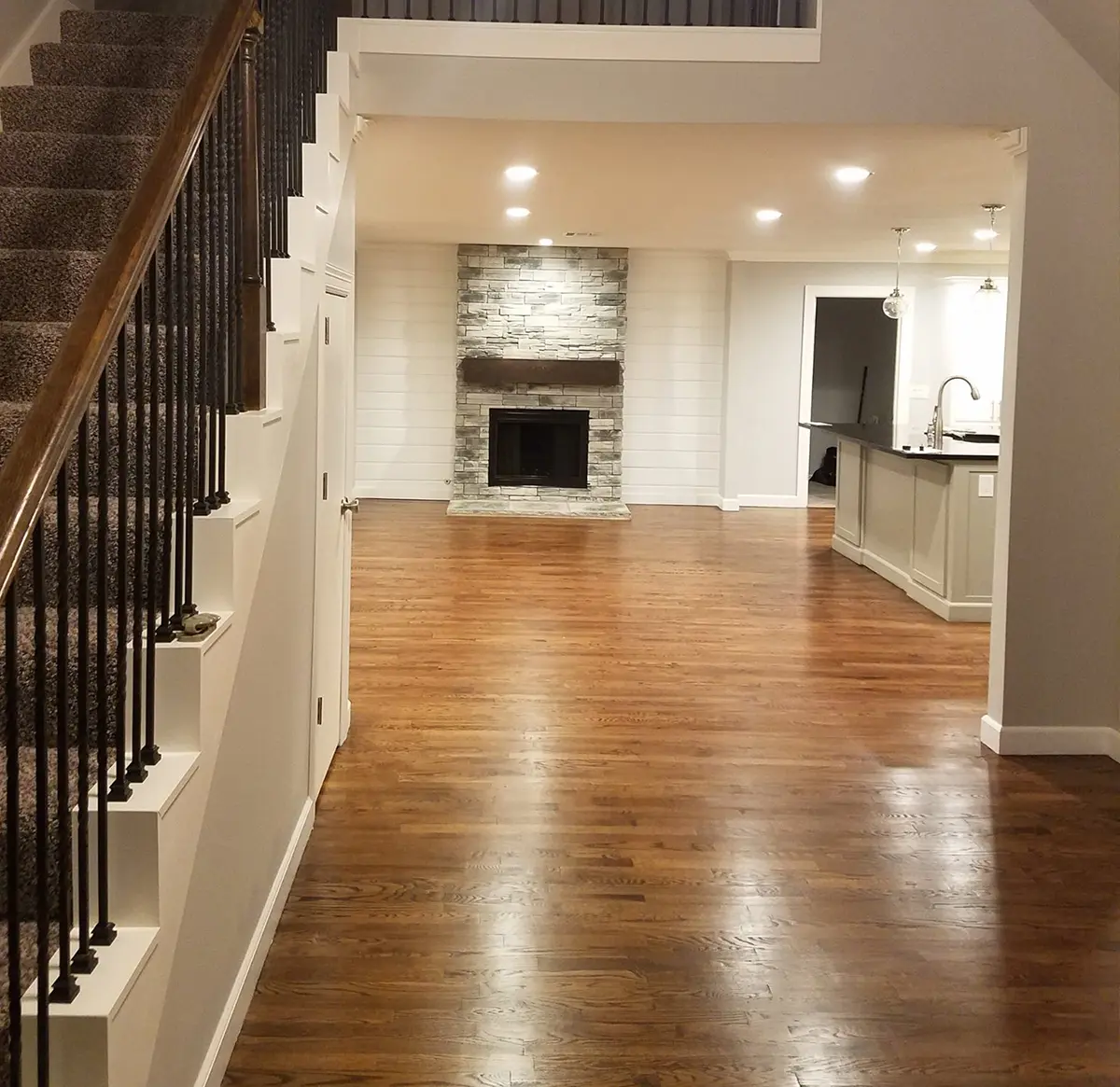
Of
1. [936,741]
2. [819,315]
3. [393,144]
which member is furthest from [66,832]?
[819,315]

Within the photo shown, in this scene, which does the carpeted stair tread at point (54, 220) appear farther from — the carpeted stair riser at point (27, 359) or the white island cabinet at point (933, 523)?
the white island cabinet at point (933, 523)

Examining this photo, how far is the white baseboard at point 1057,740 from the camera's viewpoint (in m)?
4.48

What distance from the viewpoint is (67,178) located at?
3512 mm

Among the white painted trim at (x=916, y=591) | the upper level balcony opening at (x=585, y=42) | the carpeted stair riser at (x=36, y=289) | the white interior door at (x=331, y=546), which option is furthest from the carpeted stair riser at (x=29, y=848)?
the white painted trim at (x=916, y=591)

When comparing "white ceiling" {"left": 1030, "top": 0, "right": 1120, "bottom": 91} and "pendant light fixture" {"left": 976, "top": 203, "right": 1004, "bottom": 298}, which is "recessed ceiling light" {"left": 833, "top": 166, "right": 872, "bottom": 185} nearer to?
"pendant light fixture" {"left": 976, "top": 203, "right": 1004, "bottom": 298}

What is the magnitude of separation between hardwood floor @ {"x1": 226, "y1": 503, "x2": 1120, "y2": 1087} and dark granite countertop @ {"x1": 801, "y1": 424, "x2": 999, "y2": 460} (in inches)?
47.3

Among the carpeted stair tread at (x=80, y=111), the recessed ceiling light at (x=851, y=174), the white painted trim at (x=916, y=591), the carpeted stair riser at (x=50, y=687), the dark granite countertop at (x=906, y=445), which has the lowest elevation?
the white painted trim at (x=916, y=591)

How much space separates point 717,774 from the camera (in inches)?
166

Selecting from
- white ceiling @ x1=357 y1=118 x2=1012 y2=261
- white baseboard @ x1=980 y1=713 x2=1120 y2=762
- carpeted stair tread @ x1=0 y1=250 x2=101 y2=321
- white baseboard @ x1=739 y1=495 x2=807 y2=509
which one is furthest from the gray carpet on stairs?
white baseboard @ x1=739 y1=495 x2=807 y2=509

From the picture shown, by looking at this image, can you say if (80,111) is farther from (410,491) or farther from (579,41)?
(410,491)

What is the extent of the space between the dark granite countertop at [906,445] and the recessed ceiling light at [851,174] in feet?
5.45

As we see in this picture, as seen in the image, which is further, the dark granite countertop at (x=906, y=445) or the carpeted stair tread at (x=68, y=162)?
the dark granite countertop at (x=906, y=445)

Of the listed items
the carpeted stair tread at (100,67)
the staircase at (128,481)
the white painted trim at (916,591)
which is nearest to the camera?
the staircase at (128,481)

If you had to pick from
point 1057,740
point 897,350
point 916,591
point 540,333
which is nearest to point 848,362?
point 897,350
